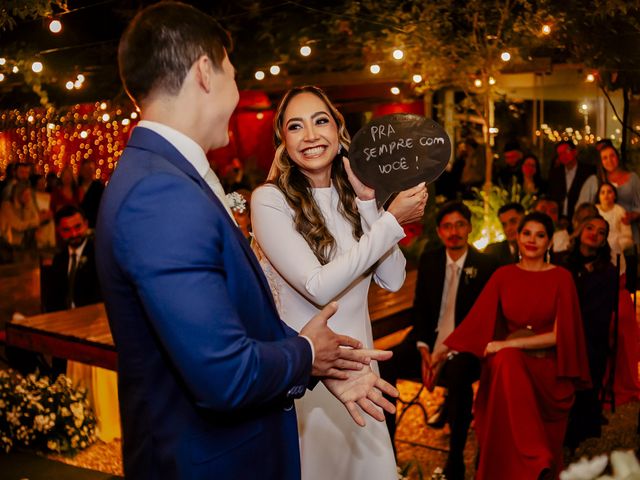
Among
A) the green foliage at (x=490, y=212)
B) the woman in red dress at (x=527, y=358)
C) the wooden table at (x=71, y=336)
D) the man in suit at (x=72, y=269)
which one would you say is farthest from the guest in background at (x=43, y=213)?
the woman in red dress at (x=527, y=358)

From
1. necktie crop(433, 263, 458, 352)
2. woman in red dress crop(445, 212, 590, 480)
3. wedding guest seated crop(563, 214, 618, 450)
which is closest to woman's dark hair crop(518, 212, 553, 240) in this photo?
woman in red dress crop(445, 212, 590, 480)

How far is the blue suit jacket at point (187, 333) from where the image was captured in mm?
1528

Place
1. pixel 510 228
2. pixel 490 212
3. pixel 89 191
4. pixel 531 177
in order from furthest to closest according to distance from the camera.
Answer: pixel 531 177 → pixel 89 191 → pixel 490 212 → pixel 510 228

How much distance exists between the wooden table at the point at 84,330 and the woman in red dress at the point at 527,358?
709 mm

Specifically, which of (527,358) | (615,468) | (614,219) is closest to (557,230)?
(614,219)

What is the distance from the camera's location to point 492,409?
→ 430 cm

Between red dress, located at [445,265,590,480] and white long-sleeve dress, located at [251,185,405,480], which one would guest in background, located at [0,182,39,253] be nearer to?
red dress, located at [445,265,590,480]

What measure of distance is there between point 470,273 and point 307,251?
2.74 meters

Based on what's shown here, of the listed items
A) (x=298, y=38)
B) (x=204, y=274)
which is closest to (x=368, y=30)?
(x=298, y=38)

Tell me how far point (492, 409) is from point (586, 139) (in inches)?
343

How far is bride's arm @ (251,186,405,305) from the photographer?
247cm

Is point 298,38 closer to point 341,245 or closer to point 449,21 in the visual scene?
point 449,21

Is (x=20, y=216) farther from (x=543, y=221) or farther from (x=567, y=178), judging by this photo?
(x=543, y=221)

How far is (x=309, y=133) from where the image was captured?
9.03ft
